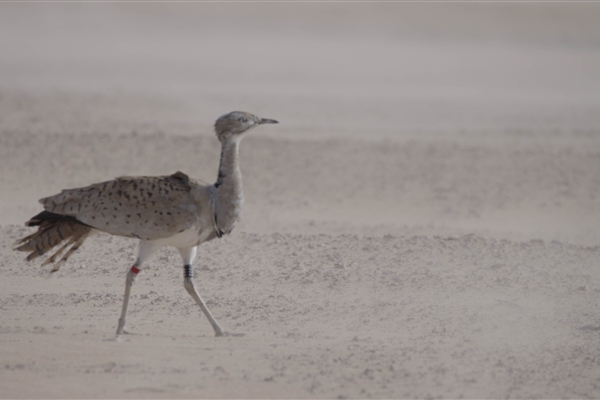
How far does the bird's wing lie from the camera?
665 centimetres

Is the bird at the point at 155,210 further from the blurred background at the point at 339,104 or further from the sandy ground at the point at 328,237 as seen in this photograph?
the blurred background at the point at 339,104

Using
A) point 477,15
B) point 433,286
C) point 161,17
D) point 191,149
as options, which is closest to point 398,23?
point 477,15

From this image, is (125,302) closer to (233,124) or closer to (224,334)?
(224,334)

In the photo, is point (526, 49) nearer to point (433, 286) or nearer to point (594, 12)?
point (594, 12)

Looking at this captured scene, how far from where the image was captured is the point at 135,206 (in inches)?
265

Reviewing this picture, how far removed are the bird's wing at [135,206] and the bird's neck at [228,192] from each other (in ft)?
0.61

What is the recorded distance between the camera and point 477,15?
5522 cm

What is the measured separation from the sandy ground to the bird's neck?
0.93 meters

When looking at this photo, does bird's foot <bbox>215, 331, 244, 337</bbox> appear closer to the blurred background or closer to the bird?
the bird

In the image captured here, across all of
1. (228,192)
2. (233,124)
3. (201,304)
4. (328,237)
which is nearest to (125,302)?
(201,304)

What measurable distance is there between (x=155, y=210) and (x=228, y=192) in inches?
22.7

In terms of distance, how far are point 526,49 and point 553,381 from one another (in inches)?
1556

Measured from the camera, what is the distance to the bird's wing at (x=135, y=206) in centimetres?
665

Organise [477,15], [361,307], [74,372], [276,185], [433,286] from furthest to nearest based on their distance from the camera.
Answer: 1. [477,15]
2. [276,185]
3. [433,286]
4. [361,307]
5. [74,372]
